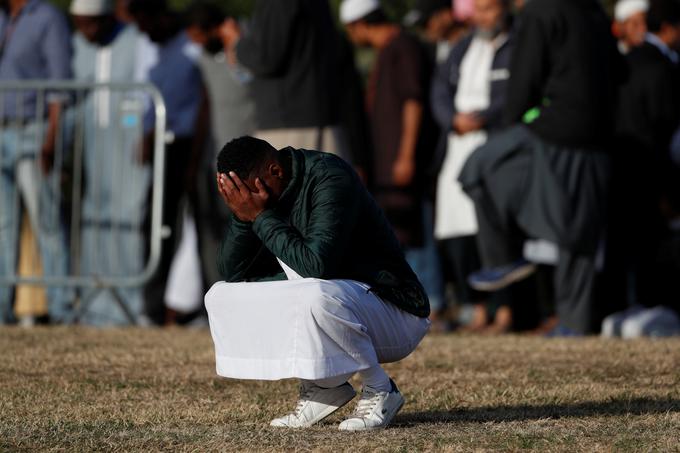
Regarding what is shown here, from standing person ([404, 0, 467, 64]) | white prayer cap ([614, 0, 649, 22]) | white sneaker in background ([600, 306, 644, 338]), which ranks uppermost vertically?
white prayer cap ([614, 0, 649, 22])

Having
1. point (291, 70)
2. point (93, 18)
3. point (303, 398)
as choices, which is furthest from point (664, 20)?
point (303, 398)

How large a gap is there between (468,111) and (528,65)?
0.92m

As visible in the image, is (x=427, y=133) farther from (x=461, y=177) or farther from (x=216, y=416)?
(x=216, y=416)

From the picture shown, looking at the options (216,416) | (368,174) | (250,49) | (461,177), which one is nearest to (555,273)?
(461,177)

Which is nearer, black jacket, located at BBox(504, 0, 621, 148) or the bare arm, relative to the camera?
black jacket, located at BBox(504, 0, 621, 148)

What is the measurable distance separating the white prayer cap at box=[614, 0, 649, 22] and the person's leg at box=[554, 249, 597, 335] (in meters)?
2.50

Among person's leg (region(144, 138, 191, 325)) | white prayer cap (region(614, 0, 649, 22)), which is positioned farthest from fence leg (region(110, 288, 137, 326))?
white prayer cap (region(614, 0, 649, 22))

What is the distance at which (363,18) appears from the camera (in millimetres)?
10867

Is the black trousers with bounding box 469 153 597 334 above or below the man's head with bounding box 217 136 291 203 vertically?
below

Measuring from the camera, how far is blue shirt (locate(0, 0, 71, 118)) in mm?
11133

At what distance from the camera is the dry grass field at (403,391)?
5250 mm

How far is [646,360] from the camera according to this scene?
7.87 meters

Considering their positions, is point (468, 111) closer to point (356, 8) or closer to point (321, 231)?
point (356, 8)

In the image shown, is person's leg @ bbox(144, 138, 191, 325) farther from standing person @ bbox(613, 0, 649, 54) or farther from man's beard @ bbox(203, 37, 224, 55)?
standing person @ bbox(613, 0, 649, 54)
